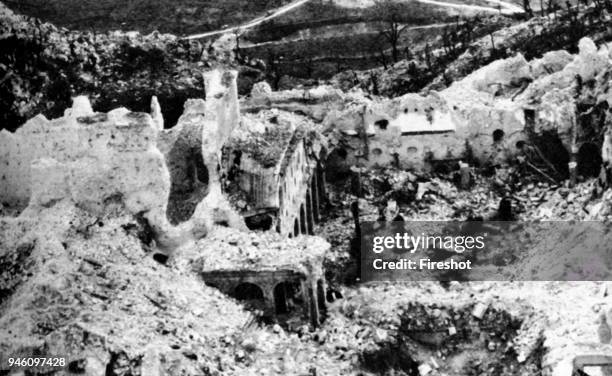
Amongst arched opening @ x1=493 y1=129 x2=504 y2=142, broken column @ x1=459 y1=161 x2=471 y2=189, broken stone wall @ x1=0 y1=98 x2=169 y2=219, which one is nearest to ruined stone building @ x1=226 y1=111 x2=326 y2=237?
broken stone wall @ x1=0 y1=98 x2=169 y2=219

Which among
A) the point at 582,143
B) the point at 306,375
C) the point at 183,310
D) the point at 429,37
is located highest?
the point at 429,37

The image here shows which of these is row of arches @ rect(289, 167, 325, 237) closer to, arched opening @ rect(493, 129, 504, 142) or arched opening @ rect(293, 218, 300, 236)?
arched opening @ rect(293, 218, 300, 236)

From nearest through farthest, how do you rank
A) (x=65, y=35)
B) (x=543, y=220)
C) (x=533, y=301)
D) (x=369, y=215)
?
(x=533, y=301) < (x=543, y=220) < (x=369, y=215) < (x=65, y=35)

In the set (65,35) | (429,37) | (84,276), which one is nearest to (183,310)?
(84,276)

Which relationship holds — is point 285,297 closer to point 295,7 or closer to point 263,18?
point 263,18

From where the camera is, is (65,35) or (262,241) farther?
(65,35)

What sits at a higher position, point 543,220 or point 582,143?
point 582,143

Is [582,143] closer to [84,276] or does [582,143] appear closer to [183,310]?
[183,310]
